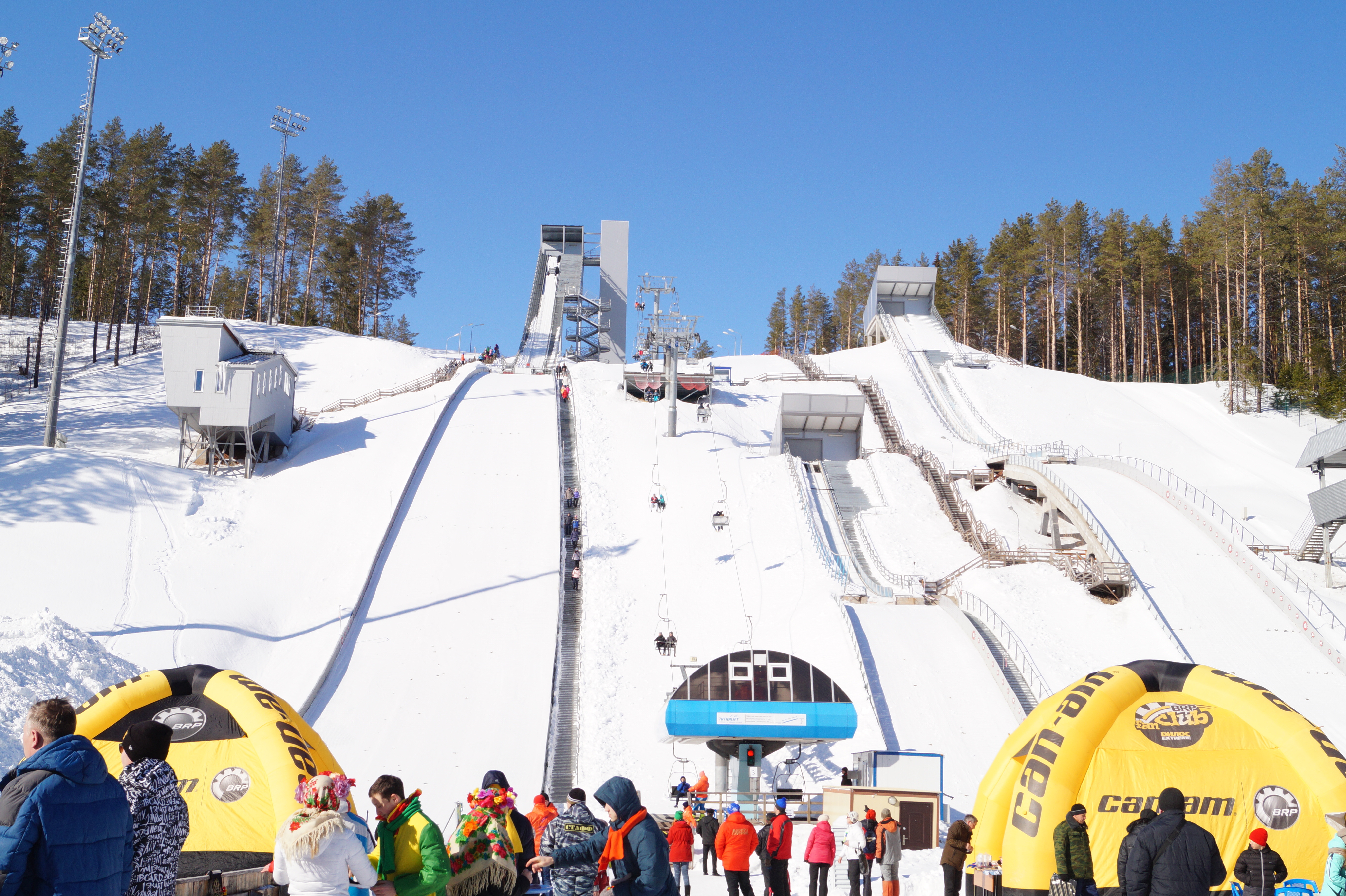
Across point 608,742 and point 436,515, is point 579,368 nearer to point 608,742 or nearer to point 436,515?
point 436,515

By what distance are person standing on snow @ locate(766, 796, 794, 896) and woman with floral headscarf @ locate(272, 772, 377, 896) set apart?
5.45 m

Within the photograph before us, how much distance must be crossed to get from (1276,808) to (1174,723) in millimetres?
1021

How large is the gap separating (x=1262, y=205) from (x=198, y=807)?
51.5 meters

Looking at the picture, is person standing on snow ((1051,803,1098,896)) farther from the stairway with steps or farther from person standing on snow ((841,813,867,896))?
the stairway with steps

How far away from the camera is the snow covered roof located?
27641 millimetres

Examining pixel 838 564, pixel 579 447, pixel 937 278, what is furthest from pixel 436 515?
pixel 937 278

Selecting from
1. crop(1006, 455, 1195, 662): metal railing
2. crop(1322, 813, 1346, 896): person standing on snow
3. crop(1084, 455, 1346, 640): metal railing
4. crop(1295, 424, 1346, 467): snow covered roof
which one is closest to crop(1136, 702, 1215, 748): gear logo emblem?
crop(1322, 813, 1346, 896): person standing on snow

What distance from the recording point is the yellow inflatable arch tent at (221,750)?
8680mm

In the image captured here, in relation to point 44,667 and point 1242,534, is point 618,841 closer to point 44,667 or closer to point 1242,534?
point 44,667

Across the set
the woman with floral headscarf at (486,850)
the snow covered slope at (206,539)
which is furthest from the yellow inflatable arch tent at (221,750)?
the snow covered slope at (206,539)

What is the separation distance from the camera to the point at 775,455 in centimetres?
A: 3634

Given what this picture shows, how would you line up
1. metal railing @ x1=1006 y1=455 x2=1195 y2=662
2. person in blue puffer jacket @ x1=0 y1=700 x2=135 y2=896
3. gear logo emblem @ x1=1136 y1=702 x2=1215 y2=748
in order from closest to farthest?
1. person in blue puffer jacket @ x1=0 y1=700 x2=135 y2=896
2. gear logo emblem @ x1=1136 y1=702 x2=1215 y2=748
3. metal railing @ x1=1006 y1=455 x2=1195 y2=662

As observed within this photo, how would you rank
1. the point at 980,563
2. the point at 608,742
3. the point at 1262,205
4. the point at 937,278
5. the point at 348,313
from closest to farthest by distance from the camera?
1. the point at 608,742
2. the point at 980,563
3. the point at 1262,205
4. the point at 348,313
5. the point at 937,278

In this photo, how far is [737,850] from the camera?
8.95 metres
